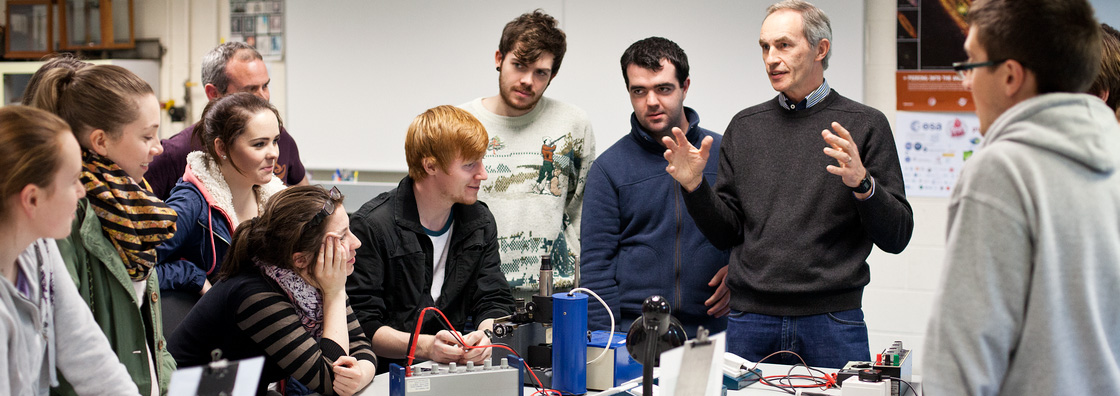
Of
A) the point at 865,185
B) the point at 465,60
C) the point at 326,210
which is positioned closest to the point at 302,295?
the point at 326,210

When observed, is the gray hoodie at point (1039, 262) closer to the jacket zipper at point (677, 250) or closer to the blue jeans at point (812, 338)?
the blue jeans at point (812, 338)

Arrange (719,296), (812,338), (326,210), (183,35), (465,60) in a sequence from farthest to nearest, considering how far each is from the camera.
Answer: (183,35) < (465,60) < (719,296) < (812,338) < (326,210)

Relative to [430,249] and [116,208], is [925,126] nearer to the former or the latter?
[430,249]

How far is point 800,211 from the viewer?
7.25ft

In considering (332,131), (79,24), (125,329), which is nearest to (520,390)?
(125,329)

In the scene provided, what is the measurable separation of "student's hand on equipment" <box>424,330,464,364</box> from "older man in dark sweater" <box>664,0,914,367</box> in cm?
74

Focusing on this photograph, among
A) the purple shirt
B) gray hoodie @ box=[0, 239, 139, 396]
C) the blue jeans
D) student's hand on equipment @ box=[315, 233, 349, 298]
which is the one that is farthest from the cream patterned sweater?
gray hoodie @ box=[0, 239, 139, 396]

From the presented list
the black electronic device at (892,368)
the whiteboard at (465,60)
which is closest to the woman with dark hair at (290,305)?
the black electronic device at (892,368)

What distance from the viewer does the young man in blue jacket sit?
2.44 metres

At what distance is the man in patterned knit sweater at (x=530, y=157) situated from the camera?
273cm

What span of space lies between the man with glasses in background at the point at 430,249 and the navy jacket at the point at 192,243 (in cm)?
39

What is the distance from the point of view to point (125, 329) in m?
1.66

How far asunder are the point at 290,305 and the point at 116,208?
419 mm

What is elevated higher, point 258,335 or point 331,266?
point 331,266
